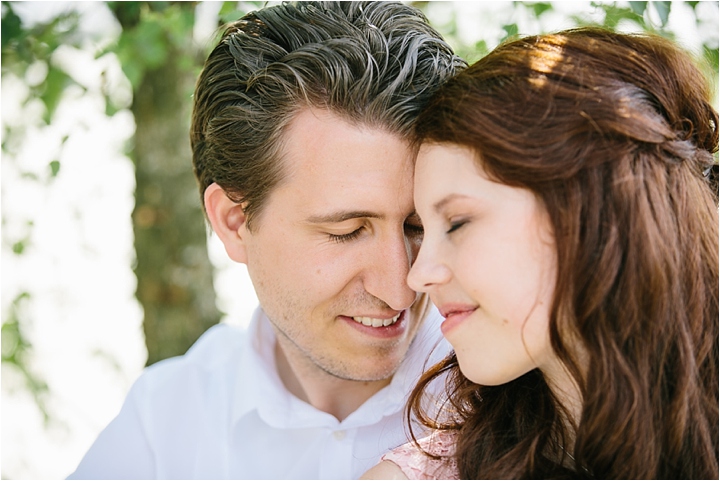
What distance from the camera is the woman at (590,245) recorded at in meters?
1.58

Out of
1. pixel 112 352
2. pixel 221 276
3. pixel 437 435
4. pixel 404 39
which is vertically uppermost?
pixel 404 39

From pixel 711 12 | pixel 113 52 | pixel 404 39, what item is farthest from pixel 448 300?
pixel 113 52

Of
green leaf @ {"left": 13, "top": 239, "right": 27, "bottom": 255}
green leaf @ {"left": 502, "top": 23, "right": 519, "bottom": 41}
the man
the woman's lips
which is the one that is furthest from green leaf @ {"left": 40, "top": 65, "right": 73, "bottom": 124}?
the woman's lips

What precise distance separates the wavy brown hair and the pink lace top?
168 millimetres

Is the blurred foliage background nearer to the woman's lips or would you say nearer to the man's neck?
the woman's lips

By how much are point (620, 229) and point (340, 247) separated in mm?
867

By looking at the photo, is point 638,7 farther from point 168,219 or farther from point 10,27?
point 168,219

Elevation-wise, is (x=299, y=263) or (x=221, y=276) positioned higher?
(x=299, y=263)

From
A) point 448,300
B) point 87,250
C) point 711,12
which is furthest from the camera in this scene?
point 87,250

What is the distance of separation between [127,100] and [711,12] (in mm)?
2579

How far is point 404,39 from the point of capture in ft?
7.38

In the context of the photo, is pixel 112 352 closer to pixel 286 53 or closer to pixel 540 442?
pixel 286 53

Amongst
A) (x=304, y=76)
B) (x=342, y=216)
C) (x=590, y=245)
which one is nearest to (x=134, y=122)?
(x=304, y=76)

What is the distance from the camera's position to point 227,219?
2576 millimetres
